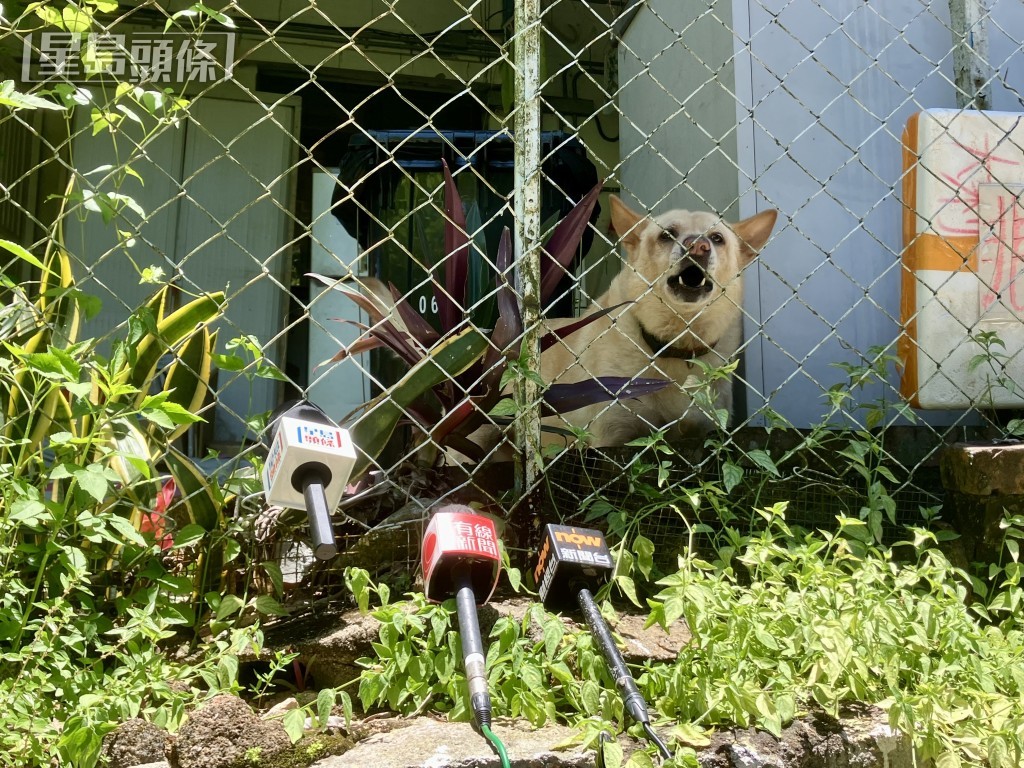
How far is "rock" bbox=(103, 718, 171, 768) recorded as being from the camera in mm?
1584

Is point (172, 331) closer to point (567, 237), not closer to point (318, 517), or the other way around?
point (318, 517)

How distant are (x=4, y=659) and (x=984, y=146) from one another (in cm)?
280

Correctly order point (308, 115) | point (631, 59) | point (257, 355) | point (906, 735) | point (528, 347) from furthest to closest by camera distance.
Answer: point (308, 115) < point (631, 59) < point (528, 347) < point (257, 355) < point (906, 735)

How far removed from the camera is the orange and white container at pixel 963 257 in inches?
107

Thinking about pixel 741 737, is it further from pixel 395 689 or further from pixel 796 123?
pixel 796 123

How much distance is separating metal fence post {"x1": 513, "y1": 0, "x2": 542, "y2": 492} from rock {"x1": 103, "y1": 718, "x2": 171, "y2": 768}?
1018 millimetres

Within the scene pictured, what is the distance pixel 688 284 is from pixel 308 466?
202 cm

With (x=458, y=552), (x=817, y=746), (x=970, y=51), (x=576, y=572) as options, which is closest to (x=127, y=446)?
(x=458, y=552)

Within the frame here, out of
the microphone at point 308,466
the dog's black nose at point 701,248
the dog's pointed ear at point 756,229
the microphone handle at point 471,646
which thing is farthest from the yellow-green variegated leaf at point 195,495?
the dog's pointed ear at point 756,229

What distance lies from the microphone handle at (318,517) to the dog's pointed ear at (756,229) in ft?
6.45

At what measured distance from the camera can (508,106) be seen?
15.8 feet

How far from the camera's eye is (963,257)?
107 inches

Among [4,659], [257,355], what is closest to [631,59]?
[257,355]

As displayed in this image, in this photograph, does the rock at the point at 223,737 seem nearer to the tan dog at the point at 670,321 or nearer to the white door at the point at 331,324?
the tan dog at the point at 670,321
